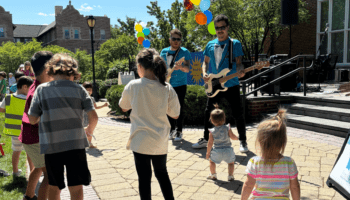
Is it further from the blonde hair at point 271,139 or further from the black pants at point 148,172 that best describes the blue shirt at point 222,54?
the blonde hair at point 271,139

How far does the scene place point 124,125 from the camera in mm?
8156

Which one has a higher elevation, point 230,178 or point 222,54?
point 222,54

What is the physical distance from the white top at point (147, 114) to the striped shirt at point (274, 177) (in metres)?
0.91

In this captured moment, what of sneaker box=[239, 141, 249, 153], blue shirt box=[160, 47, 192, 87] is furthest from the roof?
sneaker box=[239, 141, 249, 153]

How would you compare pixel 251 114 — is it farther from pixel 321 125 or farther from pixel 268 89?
pixel 321 125

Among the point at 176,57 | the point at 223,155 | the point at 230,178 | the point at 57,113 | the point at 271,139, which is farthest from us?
the point at 176,57

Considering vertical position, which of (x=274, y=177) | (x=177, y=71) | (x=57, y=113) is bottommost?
(x=274, y=177)

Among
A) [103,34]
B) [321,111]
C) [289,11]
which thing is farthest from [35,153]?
[103,34]

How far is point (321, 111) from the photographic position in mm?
6688

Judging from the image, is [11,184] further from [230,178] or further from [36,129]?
[230,178]

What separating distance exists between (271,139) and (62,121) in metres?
1.62

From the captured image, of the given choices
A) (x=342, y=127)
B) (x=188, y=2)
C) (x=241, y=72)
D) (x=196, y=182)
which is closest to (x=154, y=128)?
(x=196, y=182)

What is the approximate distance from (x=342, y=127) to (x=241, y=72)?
2.59 meters

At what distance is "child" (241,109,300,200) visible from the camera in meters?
1.96
